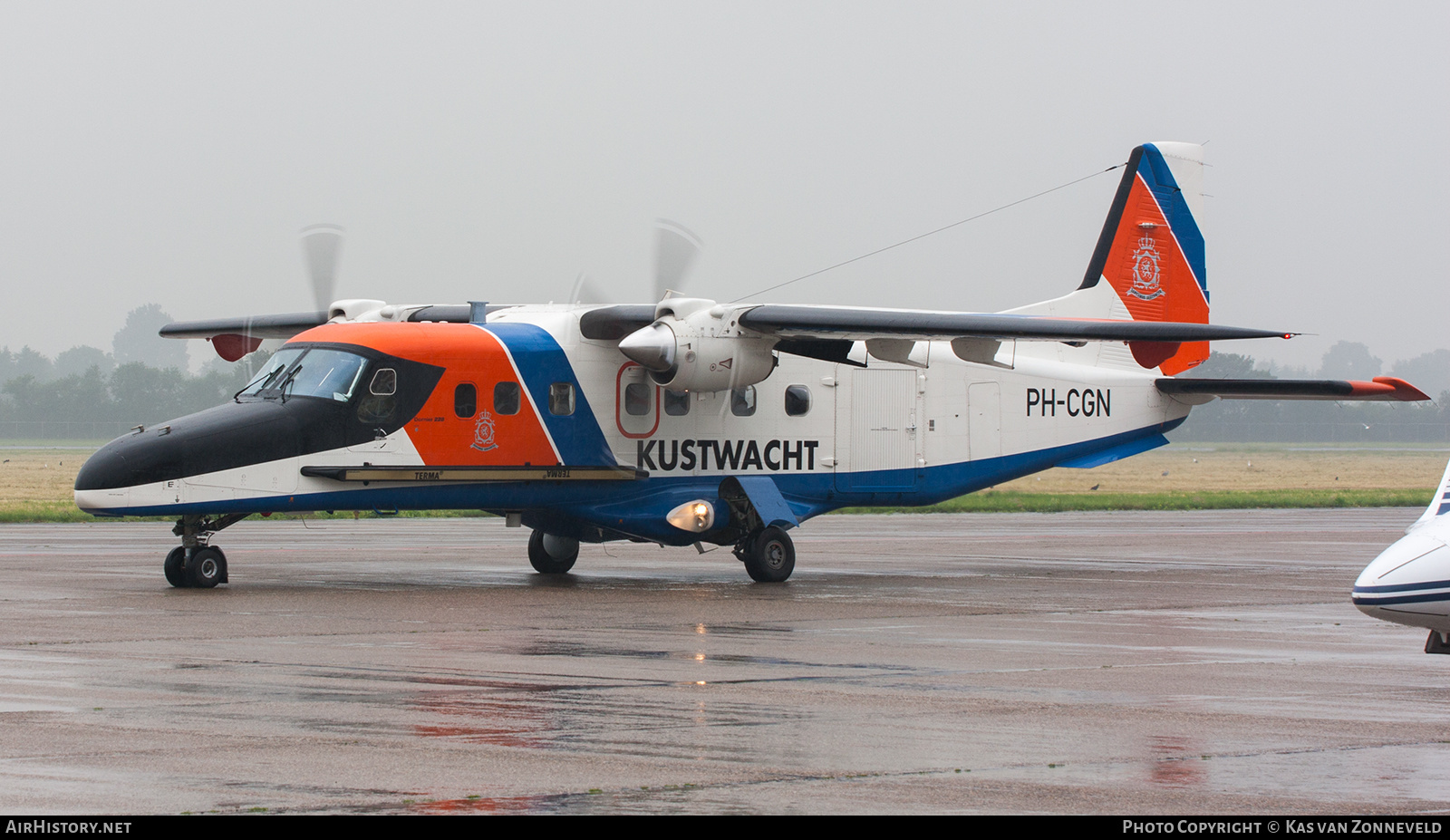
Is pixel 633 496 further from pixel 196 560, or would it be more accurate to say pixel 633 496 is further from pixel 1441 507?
pixel 1441 507

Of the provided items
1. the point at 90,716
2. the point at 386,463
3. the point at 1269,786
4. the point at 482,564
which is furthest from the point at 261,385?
the point at 1269,786

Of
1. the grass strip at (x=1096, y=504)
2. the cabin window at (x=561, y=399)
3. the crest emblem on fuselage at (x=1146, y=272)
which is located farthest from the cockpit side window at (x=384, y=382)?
the grass strip at (x=1096, y=504)

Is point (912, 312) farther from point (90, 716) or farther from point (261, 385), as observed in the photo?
point (90, 716)

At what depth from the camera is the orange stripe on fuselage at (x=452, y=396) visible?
18.1 m

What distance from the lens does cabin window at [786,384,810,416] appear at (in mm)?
20375

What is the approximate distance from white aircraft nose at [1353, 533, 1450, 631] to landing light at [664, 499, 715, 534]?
11.6 metres

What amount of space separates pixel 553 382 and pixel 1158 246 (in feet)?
34.3

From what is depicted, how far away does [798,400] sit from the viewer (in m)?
20.4

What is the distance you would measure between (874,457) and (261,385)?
26.3 ft

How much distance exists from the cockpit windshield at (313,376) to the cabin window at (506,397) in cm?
162

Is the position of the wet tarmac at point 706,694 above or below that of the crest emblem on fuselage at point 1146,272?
below

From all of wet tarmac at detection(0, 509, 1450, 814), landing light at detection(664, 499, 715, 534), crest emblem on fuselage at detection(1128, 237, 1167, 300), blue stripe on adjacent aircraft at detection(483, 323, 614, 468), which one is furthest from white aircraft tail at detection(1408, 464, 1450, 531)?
crest emblem on fuselage at detection(1128, 237, 1167, 300)

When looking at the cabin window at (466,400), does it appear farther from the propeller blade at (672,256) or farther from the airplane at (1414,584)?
the airplane at (1414,584)

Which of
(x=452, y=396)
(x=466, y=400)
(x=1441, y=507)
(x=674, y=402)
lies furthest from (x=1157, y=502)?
(x=1441, y=507)
